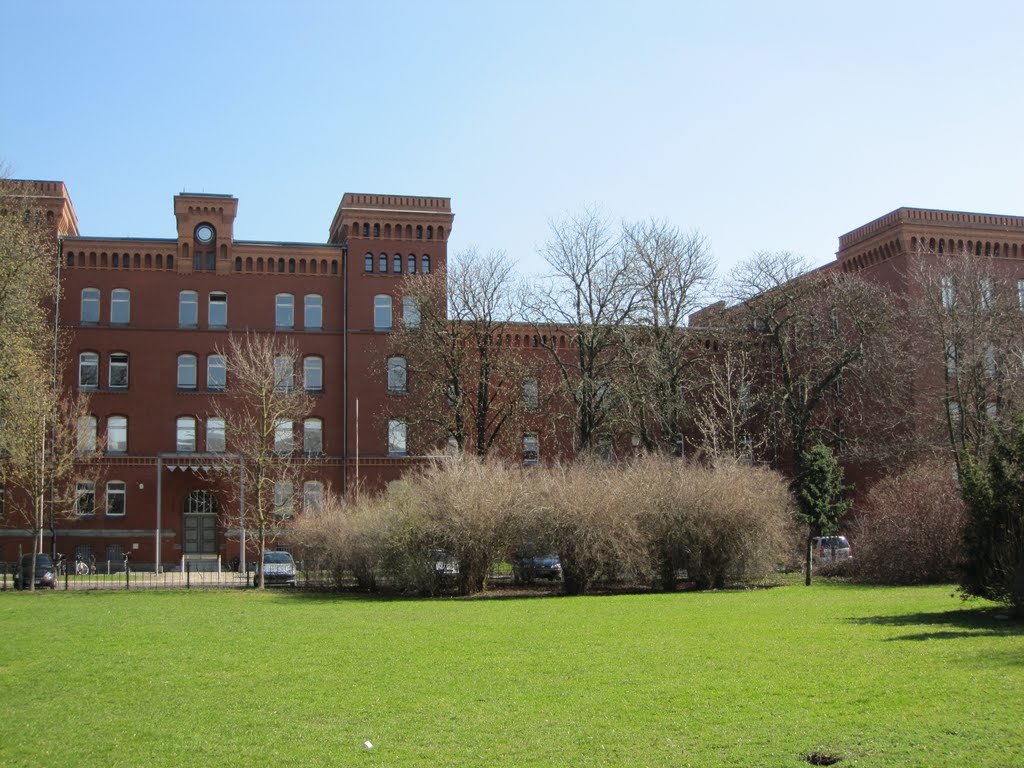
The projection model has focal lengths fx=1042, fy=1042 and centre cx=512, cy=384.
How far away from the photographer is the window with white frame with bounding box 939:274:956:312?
42.9 m

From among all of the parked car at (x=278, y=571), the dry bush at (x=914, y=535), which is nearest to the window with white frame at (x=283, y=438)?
the parked car at (x=278, y=571)

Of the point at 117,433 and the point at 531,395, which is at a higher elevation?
the point at 531,395

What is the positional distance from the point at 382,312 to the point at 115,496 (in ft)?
52.7

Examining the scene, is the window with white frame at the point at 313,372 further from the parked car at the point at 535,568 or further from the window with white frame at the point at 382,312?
the parked car at the point at 535,568

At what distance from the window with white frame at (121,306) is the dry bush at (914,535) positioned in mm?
36730

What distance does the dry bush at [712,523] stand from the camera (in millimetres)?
31719

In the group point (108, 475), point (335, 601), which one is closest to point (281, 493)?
point (108, 475)

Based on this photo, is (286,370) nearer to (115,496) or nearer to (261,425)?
(261,425)

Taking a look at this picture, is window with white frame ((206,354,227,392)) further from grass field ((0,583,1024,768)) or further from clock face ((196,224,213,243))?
grass field ((0,583,1024,768))

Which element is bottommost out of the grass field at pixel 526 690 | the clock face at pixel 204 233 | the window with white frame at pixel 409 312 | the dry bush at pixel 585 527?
the grass field at pixel 526 690

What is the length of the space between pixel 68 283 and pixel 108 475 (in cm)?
974

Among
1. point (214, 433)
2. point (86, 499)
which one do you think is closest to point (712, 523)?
point (214, 433)

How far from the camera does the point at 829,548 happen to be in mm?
41094

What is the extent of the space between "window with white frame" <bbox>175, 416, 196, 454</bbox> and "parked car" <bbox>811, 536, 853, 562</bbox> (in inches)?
1187
